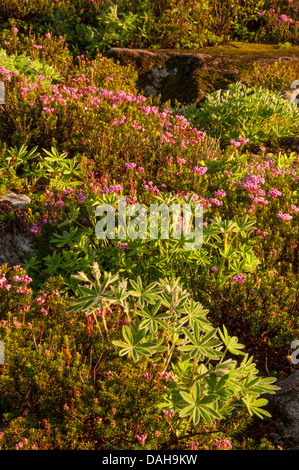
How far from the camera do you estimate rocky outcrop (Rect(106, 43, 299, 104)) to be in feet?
24.1

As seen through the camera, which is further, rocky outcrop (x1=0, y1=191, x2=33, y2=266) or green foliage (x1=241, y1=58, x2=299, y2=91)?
green foliage (x1=241, y1=58, x2=299, y2=91)

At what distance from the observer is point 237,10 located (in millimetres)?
8953

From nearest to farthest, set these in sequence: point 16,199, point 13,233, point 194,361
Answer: point 194,361 < point 13,233 < point 16,199

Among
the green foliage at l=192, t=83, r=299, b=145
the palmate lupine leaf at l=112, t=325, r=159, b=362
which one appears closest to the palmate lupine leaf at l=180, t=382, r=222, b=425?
the palmate lupine leaf at l=112, t=325, r=159, b=362

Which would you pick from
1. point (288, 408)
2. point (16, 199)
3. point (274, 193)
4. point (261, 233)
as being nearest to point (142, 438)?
point (288, 408)

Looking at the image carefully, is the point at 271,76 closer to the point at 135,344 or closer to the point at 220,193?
the point at 220,193

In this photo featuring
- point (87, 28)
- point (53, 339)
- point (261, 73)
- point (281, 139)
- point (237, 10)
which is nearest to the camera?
point (53, 339)

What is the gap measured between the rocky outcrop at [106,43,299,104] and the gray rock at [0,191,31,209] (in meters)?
3.68

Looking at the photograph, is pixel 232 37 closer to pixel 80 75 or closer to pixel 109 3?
pixel 109 3

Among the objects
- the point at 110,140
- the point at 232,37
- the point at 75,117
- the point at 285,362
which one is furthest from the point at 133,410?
the point at 232,37

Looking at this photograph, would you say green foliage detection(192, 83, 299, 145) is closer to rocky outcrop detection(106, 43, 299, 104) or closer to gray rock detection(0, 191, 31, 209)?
rocky outcrop detection(106, 43, 299, 104)

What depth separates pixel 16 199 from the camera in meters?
4.58

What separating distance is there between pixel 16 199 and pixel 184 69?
4397mm

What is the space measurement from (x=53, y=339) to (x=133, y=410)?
2.35ft
